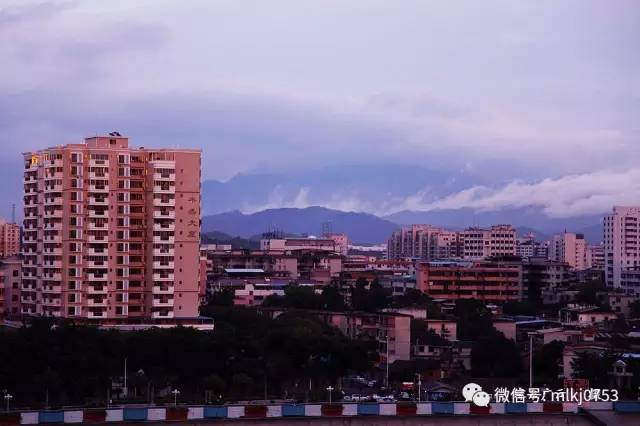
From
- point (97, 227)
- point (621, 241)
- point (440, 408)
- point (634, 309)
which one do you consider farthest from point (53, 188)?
point (621, 241)

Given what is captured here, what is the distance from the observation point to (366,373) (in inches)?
1261

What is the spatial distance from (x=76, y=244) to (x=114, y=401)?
875 cm

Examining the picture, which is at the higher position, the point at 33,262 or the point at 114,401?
the point at 33,262

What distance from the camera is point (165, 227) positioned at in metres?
33.9

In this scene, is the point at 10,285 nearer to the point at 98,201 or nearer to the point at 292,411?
the point at 98,201

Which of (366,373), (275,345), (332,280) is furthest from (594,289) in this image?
(275,345)

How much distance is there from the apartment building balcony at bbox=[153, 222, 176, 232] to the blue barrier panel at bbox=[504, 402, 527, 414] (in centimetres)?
1543

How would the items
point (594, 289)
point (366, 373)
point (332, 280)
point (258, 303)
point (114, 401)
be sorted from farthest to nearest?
1. point (332, 280)
2. point (594, 289)
3. point (258, 303)
4. point (366, 373)
5. point (114, 401)

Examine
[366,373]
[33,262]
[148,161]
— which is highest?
[148,161]

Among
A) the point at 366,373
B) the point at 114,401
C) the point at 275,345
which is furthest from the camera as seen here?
the point at 366,373

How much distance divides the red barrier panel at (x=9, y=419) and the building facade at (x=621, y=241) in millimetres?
50391

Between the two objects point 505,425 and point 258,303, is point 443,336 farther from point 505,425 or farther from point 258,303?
point 505,425

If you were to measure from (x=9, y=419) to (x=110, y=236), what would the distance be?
598 inches

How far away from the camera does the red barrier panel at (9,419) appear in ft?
61.1
